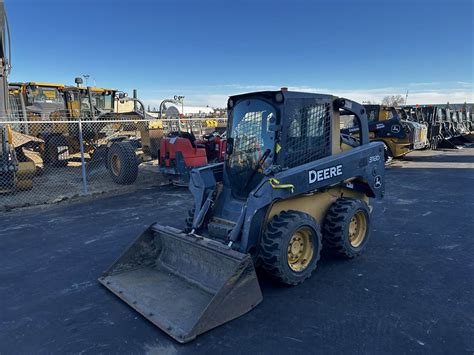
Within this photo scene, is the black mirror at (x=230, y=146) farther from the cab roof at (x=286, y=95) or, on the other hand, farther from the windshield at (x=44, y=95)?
the windshield at (x=44, y=95)

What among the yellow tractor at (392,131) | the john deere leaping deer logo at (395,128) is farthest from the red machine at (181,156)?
the john deere leaping deer logo at (395,128)

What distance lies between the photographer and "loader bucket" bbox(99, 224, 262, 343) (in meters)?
3.08

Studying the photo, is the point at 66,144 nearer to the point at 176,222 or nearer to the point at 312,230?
the point at 176,222

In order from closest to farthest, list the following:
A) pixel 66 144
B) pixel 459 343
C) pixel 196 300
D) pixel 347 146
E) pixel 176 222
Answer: pixel 459 343
pixel 196 300
pixel 347 146
pixel 176 222
pixel 66 144

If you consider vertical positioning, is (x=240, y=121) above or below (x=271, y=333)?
above

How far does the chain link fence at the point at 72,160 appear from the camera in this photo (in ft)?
27.1

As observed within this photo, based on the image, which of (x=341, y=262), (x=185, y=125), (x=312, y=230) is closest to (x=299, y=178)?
(x=312, y=230)

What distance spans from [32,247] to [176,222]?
7.27 feet

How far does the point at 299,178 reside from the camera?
12.5 ft

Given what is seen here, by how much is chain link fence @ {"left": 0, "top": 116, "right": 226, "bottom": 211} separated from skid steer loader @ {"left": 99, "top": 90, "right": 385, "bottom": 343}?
5035 millimetres

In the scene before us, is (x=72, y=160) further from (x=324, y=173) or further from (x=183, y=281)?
(x=324, y=173)

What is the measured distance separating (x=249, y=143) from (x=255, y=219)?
106 centimetres

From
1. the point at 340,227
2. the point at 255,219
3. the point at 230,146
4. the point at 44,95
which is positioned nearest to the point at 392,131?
the point at 340,227

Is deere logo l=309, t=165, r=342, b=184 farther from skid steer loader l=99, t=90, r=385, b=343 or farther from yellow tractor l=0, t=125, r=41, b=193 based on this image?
yellow tractor l=0, t=125, r=41, b=193
